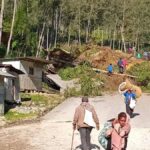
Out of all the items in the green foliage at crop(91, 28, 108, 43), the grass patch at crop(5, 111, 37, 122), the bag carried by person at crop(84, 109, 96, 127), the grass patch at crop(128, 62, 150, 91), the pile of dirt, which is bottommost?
the grass patch at crop(5, 111, 37, 122)

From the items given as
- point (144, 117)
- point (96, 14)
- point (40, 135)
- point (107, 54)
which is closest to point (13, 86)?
point (144, 117)

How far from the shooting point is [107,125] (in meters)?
11.5

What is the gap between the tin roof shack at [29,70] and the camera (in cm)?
4041

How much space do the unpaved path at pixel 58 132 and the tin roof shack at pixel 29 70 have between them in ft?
31.0

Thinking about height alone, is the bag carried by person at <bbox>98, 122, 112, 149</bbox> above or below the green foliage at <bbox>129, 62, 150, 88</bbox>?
above

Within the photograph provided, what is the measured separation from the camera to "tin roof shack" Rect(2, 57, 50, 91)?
133ft

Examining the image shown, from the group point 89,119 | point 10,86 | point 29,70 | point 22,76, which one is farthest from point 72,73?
point 89,119

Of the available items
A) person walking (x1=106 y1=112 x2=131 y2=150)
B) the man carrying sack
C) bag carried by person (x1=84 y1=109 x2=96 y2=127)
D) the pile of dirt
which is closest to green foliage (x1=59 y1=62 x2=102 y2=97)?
the pile of dirt

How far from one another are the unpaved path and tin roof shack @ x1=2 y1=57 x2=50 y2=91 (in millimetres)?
9445

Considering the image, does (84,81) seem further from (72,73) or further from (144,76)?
(144,76)

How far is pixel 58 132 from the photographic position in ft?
70.5

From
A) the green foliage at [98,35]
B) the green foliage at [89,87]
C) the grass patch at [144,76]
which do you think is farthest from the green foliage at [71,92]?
the green foliage at [98,35]

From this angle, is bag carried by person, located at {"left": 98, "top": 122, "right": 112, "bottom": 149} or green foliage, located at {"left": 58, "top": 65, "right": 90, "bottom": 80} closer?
bag carried by person, located at {"left": 98, "top": 122, "right": 112, "bottom": 149}

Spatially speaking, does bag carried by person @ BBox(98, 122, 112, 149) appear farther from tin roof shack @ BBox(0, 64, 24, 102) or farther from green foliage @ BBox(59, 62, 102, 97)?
green foliage @ BBox(59, 62, 102, 97)
